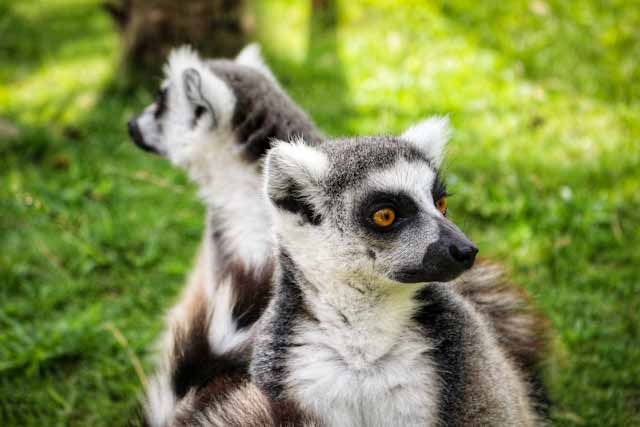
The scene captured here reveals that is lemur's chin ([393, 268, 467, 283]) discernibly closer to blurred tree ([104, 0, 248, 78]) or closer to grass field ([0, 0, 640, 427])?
grass field ([0, 0, 640, 427])

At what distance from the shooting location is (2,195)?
4.95 meters

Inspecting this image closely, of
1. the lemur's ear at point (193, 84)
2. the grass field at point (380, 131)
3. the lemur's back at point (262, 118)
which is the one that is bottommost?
the grass field at point (380, 131)

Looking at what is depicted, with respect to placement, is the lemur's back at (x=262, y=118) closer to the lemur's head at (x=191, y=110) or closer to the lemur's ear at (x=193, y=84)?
the lemur's head at (x=191, y=110)

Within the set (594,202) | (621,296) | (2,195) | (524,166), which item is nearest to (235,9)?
(2,195)

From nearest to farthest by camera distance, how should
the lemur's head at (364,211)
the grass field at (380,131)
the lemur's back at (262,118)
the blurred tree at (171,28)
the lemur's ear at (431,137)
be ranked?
the lemur's head at (364,211)
the lemur's ear at (431,137)
the lemur's back at (262,118)
the grass field at (380,131)
the blurred tree at (171,28)

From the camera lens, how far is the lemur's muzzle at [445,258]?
203cm

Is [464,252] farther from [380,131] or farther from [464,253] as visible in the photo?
[380,131]

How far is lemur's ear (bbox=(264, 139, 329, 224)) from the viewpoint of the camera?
2322mm

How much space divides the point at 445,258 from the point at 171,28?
512 centimetres

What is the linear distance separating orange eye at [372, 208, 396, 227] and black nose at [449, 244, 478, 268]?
0.86ft

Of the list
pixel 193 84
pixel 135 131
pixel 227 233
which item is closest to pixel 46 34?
pixel 135 131

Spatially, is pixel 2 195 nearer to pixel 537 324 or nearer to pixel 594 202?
pixel 537 324

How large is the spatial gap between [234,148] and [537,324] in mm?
1786

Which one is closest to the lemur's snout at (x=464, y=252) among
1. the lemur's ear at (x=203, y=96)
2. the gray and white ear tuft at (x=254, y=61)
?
the lemur's ear at (x=203, y=96)
